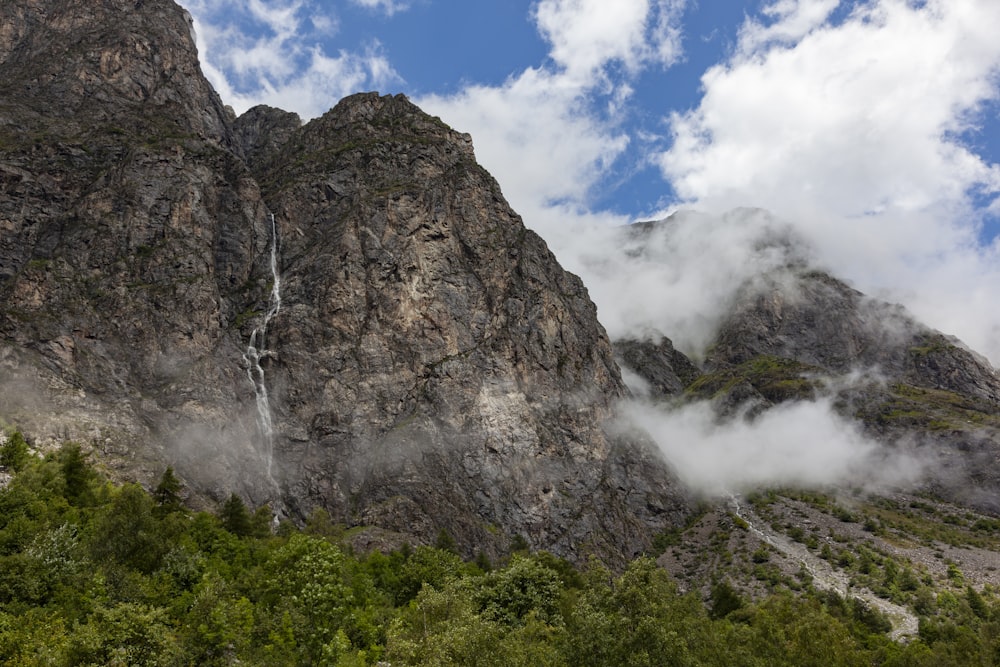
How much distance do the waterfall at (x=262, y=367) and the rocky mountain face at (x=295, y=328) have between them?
1.63 feet

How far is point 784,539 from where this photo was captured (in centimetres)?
18812

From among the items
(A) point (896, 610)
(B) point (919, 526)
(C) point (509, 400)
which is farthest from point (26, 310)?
(B) point (919, 526)

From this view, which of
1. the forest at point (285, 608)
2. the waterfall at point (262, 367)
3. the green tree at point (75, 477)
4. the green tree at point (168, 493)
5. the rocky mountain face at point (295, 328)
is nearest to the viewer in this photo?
the forest at point (285, 608)

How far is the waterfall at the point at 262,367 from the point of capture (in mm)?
136500

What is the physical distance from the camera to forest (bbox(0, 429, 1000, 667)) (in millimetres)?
37469

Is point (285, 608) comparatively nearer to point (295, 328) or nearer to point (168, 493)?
point (168, 493)

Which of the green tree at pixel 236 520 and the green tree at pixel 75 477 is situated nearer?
the green tree at pixel 75 477

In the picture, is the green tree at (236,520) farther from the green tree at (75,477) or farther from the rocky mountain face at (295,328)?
the green tree at (75,477)

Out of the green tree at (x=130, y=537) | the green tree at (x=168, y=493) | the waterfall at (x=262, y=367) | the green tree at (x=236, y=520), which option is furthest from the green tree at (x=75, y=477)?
the waterfall at (x=262, y=367)

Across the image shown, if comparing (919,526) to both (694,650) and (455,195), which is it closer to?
(455,195)

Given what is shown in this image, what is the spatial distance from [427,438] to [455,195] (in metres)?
76.1

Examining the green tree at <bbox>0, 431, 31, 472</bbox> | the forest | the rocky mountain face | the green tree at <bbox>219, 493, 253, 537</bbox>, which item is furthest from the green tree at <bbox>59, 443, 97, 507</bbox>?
the green tree at <bbox>219, 493, 253, 537</bbox>

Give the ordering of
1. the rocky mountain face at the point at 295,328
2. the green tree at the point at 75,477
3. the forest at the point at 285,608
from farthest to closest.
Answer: the rocky mountain face at the point at 295,328
the green tree at the point at 75,477
the forest at the point at 285,608

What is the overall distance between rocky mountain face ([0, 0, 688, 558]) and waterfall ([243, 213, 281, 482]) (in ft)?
1.63
